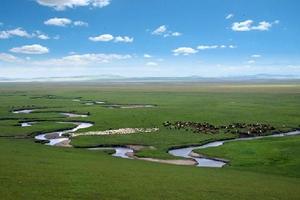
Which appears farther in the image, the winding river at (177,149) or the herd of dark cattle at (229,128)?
the herd of dark cattle at (229,128)

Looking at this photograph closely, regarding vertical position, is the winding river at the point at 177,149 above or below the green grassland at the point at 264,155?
below

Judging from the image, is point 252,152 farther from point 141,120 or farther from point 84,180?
point 141,120

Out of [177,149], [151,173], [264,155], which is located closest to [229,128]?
[177,149]

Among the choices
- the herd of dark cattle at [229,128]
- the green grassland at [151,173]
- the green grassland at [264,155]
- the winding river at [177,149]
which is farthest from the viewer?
the herd of dark cattle at [229,128]

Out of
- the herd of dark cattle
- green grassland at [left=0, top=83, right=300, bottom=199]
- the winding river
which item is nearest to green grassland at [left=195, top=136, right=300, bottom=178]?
green grassland at [left=0, top=83, right=300, bottom=199]

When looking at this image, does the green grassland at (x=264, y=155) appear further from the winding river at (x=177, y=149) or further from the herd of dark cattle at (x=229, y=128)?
the herd of dark cattle at (x=229, y=128)

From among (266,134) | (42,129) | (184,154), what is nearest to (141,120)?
(42,129)

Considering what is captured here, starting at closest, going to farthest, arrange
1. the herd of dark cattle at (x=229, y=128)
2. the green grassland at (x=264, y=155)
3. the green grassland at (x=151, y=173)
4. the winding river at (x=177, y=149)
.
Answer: the green grassland at (x=151, y=173) → the green grassland at (x=264, y=155) → the winding river at (x=177, y=149) → the herd of dark cattle at (x=229, y=128)

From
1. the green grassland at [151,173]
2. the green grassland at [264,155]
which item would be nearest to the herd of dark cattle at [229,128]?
the green grassland at [151,173]

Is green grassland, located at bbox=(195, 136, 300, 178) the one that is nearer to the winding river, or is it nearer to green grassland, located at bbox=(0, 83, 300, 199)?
green grassland, located at bbox=(0, 83, 300, 199)

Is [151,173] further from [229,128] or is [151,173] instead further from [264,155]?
[229,128]

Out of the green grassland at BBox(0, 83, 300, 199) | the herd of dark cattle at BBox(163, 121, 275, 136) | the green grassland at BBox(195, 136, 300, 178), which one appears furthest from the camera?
the herd of dark cattle at BBox(163, 121, 275, 136)
